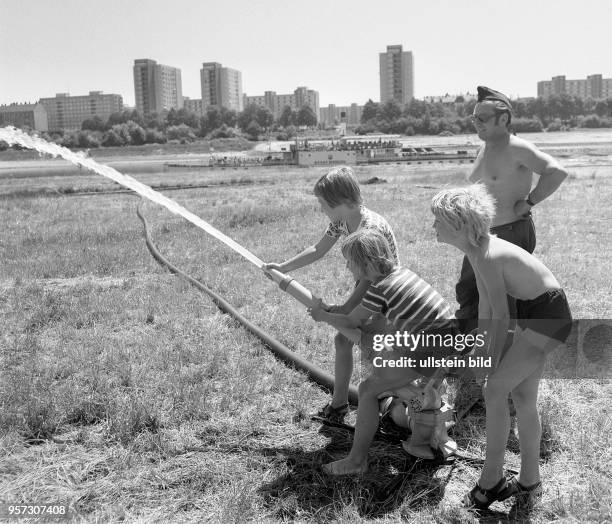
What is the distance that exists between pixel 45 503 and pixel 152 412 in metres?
1.08

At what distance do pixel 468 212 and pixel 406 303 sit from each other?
703 mm

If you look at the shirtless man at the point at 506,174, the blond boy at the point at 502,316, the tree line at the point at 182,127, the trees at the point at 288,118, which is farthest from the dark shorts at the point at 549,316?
the trees at the point at 288,118

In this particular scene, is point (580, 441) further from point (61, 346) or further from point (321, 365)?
point (61, 346)

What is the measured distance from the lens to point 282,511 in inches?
133

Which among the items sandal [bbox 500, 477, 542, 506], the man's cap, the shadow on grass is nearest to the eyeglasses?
the man's cap

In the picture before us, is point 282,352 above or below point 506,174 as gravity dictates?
below

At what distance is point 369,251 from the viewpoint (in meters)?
3.49

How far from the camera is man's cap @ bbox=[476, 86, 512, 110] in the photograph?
15.2 feet

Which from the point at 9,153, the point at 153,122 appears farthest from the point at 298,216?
the point at 153,122

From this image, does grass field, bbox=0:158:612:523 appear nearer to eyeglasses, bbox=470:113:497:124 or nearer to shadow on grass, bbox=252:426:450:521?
shadow on grass, bbox=252:426:450:521

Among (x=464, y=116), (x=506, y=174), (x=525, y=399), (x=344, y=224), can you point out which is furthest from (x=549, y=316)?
(x=464, y=116)

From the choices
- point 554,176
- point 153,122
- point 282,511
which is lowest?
point 282,511

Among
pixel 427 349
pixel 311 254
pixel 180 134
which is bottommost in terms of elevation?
pixel 427 349

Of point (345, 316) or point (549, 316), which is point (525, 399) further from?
point (345, 316)
